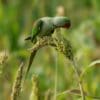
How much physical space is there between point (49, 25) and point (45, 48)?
208cm

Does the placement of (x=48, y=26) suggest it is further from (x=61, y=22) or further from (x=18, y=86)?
(x=18, y=86)

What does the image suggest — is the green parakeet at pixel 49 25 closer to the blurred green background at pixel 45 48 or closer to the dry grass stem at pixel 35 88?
the dry grass stem at pixel 35 88

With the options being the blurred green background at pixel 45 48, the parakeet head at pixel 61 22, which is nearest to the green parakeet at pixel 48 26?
A: the parakeet head at pixel 61 22

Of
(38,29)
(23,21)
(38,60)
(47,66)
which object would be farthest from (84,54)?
(38,29)

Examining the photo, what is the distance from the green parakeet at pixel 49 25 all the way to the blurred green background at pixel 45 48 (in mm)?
1069

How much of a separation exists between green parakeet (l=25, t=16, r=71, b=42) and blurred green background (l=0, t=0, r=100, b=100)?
1069mm

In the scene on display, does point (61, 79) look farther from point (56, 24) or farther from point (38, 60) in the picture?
point (56, 24)

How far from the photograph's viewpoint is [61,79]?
2.91 meters

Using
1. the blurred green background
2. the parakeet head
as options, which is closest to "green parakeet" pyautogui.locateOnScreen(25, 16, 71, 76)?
the parakeet head

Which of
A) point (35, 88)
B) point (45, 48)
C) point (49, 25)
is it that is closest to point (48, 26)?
point (49, 25)

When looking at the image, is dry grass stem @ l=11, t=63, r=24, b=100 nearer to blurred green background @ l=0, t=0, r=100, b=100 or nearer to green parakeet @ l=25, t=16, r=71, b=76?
green parakeet @ l=25, t=16, r=71, b=76

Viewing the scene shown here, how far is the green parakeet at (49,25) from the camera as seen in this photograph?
48.5 inches

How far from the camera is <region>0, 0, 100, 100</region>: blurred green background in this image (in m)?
2.73

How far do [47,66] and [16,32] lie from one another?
1.27 ft
